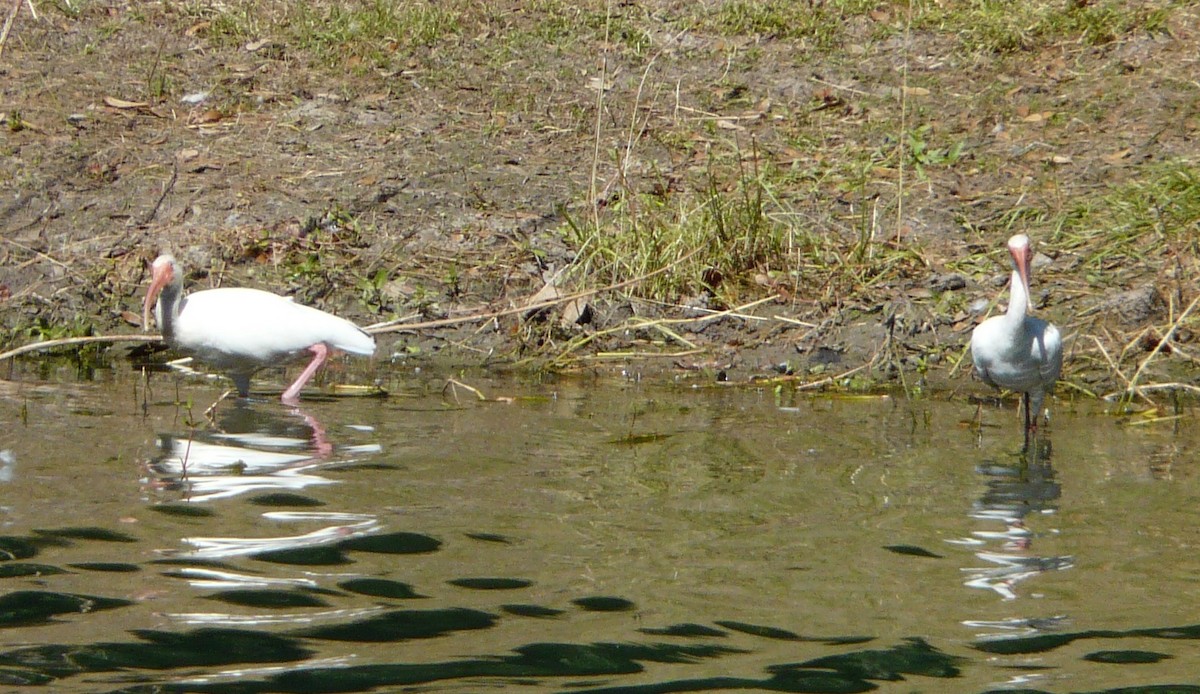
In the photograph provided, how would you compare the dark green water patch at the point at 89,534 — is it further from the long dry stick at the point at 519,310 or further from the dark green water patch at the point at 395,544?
the long dry stick at the point at 519,310

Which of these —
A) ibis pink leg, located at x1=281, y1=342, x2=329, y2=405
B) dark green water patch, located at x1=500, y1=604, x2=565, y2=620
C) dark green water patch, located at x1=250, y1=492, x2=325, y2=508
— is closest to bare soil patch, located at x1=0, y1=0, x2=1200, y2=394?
ibis pink leg, located at x1=281, y1=342, x2=329, y2=405

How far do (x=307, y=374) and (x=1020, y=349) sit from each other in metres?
3.23

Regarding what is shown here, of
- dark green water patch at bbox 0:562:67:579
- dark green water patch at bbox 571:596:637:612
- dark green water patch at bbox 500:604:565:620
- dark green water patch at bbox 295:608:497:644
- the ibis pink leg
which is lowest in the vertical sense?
dark green water patch at bbox 295:608:497:644

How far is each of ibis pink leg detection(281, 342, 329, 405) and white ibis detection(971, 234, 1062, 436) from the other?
9.91ft

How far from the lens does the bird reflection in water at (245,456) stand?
16.4 feet

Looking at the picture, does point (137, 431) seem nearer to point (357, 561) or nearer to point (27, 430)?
point (27, 430)

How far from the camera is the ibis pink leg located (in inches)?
273

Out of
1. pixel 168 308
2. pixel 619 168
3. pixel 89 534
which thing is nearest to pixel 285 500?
pixel 89 534

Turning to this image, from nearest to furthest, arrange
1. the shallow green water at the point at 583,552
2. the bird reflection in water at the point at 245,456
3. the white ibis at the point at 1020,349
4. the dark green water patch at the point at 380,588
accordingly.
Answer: the shallow green water at the point at 583,552 < the dark green water patch at the point at 380,588 < the bird reflection in water at the point at 245,456 < the white ibis at the point at 1020,349

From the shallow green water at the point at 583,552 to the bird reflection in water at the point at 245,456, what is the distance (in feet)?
0.07

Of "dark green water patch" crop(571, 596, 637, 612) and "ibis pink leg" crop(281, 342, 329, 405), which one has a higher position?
"ibis pink leg" crop(281, 342, 329, 405)

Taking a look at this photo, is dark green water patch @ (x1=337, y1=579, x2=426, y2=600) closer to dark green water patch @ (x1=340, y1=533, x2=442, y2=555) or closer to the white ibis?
dark green water patch @ (x1=340, y1=533, x2=442, y2=555)

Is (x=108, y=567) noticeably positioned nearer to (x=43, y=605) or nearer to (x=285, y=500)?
(x=43, y=605)

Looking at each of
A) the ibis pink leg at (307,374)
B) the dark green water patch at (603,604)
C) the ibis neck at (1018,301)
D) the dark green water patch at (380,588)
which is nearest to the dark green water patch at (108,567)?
the dark green water patch at (380,588)
